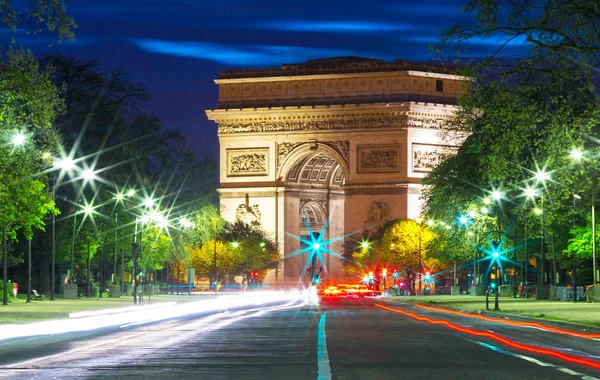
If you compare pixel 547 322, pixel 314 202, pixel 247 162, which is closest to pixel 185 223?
pixel 247 162

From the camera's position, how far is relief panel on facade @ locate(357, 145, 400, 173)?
5015 inches

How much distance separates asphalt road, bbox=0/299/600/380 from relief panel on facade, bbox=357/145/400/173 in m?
97.7

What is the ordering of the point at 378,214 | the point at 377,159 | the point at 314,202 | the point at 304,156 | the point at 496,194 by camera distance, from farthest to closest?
the point at 314,202
the point at 304,156
the point at 377,159
the point at 378,214
the point at 496,194

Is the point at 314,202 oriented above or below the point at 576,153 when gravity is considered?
above

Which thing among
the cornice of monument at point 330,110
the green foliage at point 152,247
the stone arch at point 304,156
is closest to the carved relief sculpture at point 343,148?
the stone arch at point 304,156

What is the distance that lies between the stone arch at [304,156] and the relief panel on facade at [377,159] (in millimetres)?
1748

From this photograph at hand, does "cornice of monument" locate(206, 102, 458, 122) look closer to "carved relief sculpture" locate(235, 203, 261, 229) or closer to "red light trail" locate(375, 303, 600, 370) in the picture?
"carved relief sculpture" locate(235, 203, 261, 229)

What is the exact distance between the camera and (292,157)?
428ft

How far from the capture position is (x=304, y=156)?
432 feet

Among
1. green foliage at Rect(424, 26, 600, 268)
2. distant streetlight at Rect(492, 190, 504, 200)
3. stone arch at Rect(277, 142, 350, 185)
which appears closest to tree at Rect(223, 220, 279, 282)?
stone arch at Rect(277, 142, 350, 185)

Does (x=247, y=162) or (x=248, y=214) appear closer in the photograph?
(x=248, y=214)

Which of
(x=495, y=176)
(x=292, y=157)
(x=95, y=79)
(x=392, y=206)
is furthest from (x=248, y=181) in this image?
(x=495, y=176)

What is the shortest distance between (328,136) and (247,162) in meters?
8.87

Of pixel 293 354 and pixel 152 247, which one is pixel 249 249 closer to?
pixel 152 247
